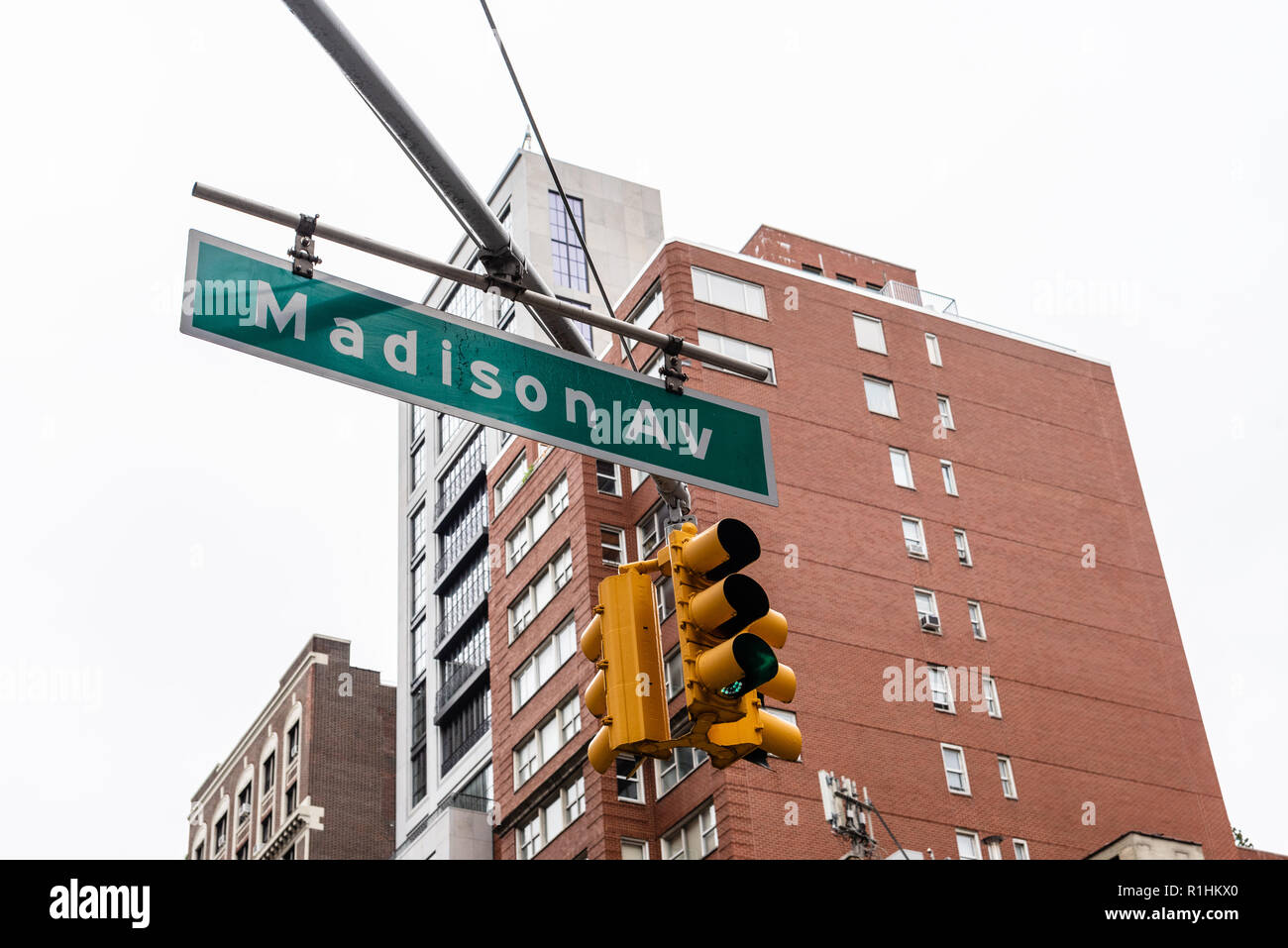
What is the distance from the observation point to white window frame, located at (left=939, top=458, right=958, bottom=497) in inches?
1942

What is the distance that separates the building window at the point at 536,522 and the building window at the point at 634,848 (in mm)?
11536

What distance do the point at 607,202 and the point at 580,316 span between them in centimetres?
6278

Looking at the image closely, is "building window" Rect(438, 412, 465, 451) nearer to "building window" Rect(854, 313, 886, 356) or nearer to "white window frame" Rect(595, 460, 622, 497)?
"white window frame" Rect(595, 460, 622, 497)

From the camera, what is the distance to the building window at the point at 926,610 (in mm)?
45469

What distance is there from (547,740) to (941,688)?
40.0 ft

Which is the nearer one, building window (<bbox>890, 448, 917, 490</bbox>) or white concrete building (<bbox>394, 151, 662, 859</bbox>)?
building window (<bbox>890, 448, 917, 490</bbox>)

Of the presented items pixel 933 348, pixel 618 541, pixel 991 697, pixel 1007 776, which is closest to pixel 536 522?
pixel 618 541

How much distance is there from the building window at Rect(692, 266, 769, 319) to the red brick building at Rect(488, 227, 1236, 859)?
0.30 feet

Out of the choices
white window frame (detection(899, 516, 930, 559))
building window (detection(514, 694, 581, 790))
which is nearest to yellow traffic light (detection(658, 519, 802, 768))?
building window (detection(514, 694, 581, 790))

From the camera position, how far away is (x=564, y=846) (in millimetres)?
44531

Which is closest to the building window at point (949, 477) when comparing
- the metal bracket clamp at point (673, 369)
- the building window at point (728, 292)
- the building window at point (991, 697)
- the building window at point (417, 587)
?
the building window at point (991, 697)

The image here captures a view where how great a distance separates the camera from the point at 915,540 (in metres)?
47.5

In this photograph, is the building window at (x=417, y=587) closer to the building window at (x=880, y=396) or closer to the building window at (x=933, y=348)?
the building window at (x=880, y=396)

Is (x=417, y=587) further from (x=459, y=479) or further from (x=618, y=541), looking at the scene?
(x=618, y=541)
